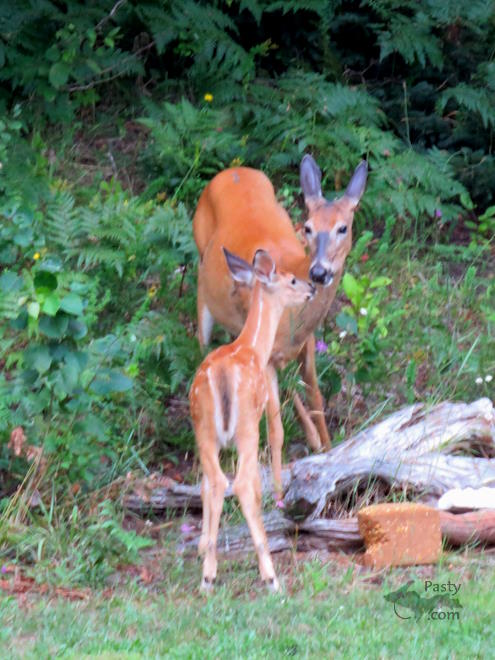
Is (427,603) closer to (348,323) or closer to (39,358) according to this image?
(39,358)

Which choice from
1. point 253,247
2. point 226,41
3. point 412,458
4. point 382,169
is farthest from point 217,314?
point 226,41

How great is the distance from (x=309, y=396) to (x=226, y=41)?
374 cm

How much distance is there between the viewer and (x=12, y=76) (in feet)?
31.7

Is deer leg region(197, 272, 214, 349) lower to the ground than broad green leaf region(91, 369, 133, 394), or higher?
lower

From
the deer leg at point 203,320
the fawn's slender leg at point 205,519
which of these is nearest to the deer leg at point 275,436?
the fawn's slender leg at point 205,519

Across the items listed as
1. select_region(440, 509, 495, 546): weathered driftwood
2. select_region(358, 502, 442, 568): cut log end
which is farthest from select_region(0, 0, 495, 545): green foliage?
select_region(440, 509, 495, 546): weathered driftwood

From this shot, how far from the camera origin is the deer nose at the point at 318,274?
723 centimetres

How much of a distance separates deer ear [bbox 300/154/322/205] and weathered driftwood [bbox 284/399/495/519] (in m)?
1.50

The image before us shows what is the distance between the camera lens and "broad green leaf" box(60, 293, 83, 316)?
18.2 feet

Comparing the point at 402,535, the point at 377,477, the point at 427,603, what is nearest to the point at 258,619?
the point at 427,603

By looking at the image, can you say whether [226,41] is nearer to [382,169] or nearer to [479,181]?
[382,169]

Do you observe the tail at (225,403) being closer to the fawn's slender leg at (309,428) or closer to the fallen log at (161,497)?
the fallen log at (161,497)

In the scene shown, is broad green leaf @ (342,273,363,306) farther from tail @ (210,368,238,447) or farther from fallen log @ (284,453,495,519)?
tail @ (210,368,238,447)

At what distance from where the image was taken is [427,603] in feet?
16.5
